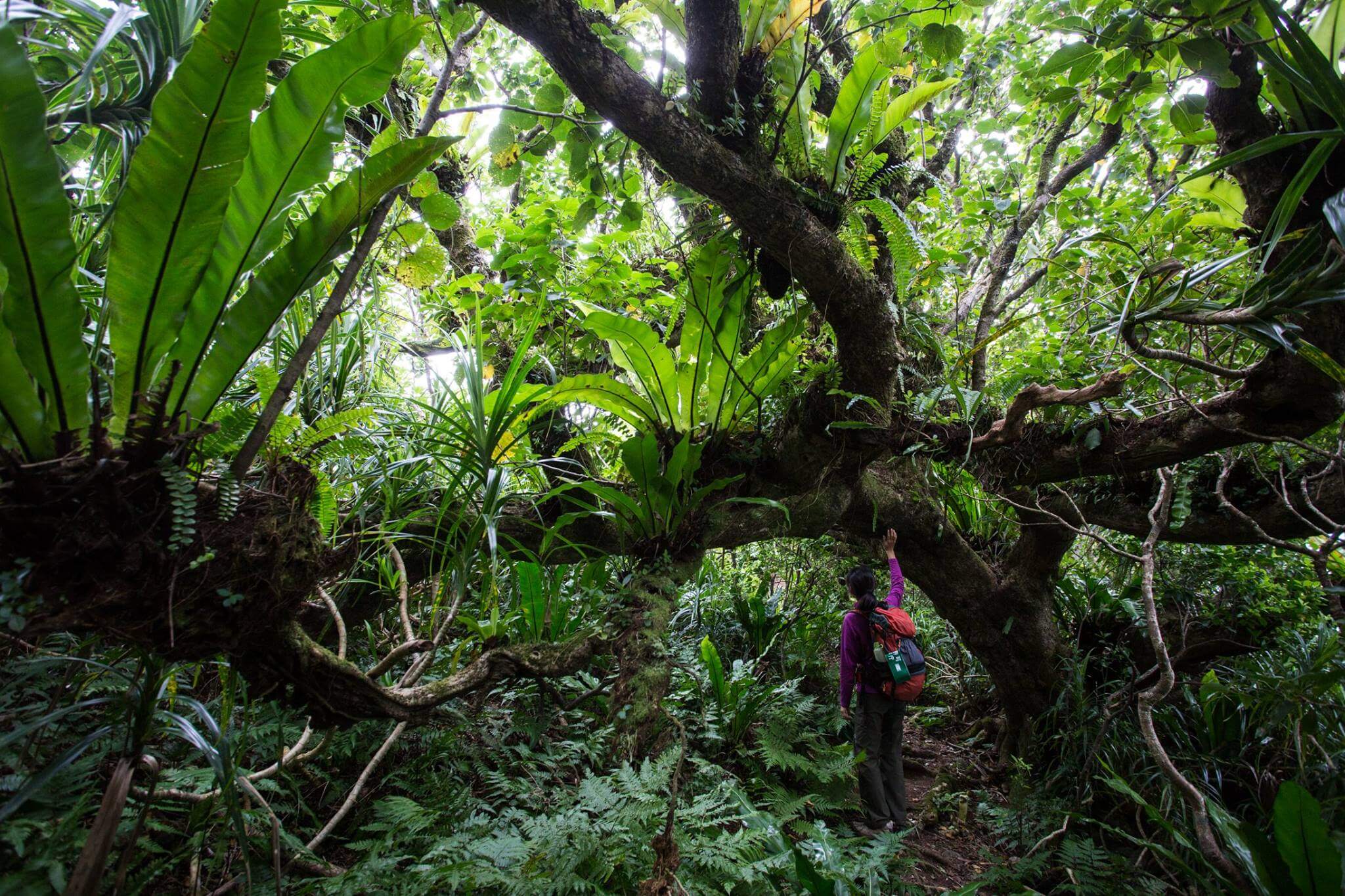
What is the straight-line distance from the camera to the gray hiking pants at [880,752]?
305cm

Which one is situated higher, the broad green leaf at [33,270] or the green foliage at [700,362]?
the green foliage at [700,362]

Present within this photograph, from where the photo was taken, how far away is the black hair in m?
3.25

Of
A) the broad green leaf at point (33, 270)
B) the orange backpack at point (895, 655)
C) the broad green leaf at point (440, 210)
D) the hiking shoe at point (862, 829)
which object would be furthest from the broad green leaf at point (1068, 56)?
the hiking shoe at point (862, 829)

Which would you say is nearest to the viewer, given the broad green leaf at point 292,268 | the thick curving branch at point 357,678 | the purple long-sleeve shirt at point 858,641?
the broad green leaf at point 292,268

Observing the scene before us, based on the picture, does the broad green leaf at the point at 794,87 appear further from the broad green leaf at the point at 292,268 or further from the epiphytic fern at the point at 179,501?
the epiphytic fern at the point at 179,501

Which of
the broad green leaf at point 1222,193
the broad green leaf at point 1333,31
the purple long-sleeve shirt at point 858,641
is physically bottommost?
the purple long-sleeve shirt at point 858,641

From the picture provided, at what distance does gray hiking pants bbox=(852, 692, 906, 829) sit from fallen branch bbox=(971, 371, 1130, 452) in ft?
5.61

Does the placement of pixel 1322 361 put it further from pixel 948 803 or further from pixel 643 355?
pixel 948 803

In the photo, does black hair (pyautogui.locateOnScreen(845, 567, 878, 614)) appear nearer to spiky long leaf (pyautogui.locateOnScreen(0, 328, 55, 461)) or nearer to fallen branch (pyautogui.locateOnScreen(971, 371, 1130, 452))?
fallen branch (pyautogui.locateOnScreen(971, 371, 1130, 452))

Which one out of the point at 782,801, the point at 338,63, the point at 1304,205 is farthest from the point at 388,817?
the point at 1304,205

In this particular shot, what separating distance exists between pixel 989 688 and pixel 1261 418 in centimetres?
324

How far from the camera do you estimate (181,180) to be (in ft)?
3.02

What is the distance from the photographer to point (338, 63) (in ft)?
3.26

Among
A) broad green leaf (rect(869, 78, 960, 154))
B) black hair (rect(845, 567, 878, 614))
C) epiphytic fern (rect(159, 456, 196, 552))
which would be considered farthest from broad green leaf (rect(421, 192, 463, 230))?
black hair (rect(845, 567, 878, 614))
